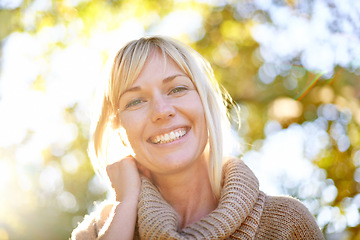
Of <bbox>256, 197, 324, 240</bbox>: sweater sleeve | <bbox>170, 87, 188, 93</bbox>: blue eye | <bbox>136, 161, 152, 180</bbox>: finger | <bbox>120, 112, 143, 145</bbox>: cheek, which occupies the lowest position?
<bbox>256, 197, 324, 240</bbox>: sweater sleeve

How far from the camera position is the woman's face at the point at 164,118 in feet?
7.76

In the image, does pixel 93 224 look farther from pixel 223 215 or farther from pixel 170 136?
pixel 223 215

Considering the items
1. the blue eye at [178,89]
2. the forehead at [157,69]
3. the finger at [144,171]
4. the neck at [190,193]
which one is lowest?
the neck at [190,193]

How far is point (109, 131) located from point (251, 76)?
4862 millimetres

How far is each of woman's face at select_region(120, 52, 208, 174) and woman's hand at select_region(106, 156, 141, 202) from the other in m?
0.13

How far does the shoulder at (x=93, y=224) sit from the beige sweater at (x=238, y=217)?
1.16 feet

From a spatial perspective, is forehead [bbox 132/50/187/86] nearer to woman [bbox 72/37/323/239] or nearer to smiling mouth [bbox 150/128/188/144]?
woman [bbox 72/37/323/239]

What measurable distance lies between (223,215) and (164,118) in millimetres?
624

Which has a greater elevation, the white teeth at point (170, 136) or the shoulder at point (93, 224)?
the white teeth at point (170, 136)

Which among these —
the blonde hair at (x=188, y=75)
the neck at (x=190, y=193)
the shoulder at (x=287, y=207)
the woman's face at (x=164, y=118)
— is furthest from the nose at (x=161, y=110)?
the shoulder at (x=287, y=207)

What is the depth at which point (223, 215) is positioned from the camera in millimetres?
2195

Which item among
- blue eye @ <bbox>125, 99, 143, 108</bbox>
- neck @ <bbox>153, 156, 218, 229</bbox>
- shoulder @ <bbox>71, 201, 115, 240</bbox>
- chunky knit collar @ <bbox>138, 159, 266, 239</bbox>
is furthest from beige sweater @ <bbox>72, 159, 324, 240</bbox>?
blue eye @ <bbox>125, 99, 143, 108</bbox>

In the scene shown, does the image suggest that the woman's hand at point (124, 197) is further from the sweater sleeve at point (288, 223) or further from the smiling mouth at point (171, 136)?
the sweater sleeve at point (288, 223)

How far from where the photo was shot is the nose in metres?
2.33
